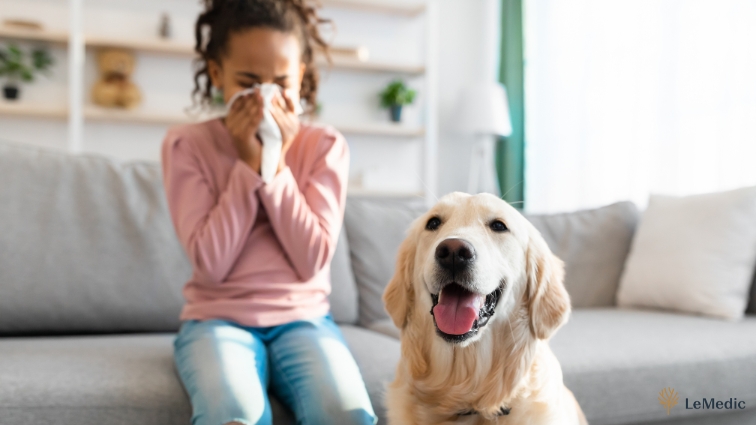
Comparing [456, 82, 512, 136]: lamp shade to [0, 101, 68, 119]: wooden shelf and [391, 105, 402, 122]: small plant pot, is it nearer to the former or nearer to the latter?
[391, 105, 402, 122]: small plant pot

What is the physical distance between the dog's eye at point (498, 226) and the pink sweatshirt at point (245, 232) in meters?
0.49

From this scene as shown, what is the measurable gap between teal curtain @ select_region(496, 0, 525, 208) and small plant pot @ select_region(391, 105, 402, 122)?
90cm

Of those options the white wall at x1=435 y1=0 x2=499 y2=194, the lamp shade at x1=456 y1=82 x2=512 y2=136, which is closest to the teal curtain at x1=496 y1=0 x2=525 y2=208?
the lamp shade at x1=456 y1=82 x2=512 y2=136

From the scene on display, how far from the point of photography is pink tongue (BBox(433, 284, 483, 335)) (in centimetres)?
109

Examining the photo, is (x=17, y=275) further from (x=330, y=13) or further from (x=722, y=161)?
(x=330, y=13)

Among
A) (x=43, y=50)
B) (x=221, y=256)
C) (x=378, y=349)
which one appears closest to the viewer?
(x=221, y=256)

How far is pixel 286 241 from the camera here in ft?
4.95

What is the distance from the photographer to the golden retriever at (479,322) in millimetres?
1106

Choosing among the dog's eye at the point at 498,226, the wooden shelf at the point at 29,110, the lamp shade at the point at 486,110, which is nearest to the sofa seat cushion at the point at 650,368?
the dog's eye at the point at 498,226

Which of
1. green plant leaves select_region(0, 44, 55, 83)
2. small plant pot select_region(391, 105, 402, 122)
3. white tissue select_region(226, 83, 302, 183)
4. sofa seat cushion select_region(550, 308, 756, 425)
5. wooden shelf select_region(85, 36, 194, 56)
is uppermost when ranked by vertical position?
wooden shelf select_region(85, 36, 194, 56)

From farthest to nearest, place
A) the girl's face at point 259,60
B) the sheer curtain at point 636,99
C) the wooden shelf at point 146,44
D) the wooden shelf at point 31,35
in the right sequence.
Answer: the wooden shelf at point 146,44, the wooden shelf at point 31,35, the sheer curtain at point 636,99, the girl's face at point 259,60

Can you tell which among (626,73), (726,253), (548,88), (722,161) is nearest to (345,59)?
(548,88)

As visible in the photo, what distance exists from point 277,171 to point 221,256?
0.88 feet

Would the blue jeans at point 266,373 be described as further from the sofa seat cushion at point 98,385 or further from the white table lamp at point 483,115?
the white table lamp at point 483,115
